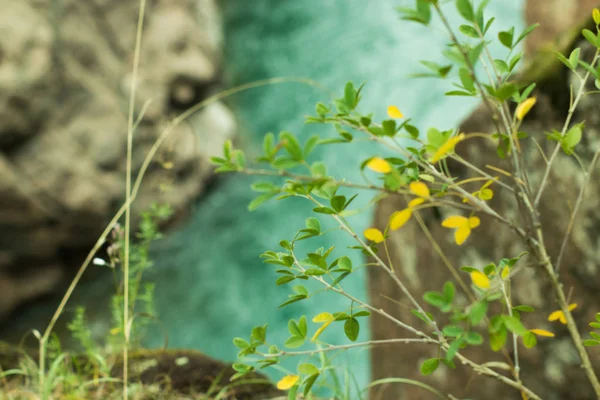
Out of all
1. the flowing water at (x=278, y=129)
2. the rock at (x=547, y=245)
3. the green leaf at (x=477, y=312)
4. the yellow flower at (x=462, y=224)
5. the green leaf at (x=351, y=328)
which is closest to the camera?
the green leaf at (x=477, y=312)

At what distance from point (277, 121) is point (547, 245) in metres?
3.92

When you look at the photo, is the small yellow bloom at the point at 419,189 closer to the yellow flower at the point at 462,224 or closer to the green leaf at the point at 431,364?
the yellow flower at the point at 462,224

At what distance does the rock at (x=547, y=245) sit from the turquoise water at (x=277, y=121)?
150 cm

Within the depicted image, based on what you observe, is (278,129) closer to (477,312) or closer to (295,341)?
(295,341)

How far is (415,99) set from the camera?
16.4 ft

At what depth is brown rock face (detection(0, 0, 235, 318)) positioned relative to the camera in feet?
12.3

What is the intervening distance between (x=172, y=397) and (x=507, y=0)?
530 cm

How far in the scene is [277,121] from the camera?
17.4 ft

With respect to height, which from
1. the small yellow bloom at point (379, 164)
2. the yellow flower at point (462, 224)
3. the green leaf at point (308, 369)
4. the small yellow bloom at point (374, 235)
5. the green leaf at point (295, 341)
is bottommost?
the green leaf at point (308, 369)

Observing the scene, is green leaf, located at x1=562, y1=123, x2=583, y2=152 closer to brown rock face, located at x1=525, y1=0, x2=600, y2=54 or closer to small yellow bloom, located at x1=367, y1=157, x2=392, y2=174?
small yellow bloom, located at x1=367, y1=157, x2=392, y2=174

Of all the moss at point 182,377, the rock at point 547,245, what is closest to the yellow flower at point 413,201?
the rock at point 547,245

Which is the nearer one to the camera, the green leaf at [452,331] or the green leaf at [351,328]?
the green leaf at [452,331]

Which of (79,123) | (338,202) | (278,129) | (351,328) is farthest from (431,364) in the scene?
(278,129)

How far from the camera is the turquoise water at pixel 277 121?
4195 millimetres
